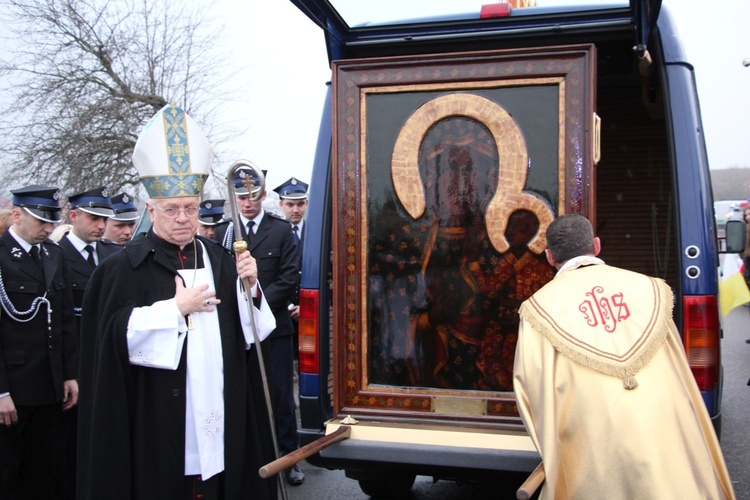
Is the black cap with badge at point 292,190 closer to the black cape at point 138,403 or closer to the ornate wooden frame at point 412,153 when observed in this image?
the ornate wooden frame at point 412,153

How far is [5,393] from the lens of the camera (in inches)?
154

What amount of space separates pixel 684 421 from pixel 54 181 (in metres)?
13.7

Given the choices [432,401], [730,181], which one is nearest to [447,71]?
[432,401]

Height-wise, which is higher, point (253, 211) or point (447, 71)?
point (447, 71)

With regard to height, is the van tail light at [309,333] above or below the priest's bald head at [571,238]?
below

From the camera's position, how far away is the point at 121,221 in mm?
5742

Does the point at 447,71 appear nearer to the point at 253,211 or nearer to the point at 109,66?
the point at 253,211

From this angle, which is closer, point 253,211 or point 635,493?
point 635,493

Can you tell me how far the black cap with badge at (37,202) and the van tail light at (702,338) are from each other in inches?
142

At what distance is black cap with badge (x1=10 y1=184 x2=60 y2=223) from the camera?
164 inches

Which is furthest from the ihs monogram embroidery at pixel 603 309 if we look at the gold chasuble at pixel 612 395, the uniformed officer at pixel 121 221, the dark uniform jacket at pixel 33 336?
the uniformed officer at pixel 121 221

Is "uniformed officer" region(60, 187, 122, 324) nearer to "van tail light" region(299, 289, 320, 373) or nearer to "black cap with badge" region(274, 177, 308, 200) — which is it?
"van tail light" region(299, 289, 320, 373)

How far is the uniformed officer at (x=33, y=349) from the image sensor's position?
13.4ft

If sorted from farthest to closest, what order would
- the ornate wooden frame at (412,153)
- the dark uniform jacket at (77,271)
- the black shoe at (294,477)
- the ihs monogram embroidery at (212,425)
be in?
the black shoe at (294,477) < the dark uniform jacket at (77,271) < the ornate wooden frame at (412,153) < the ihs monogram embroidery at (212,425)
